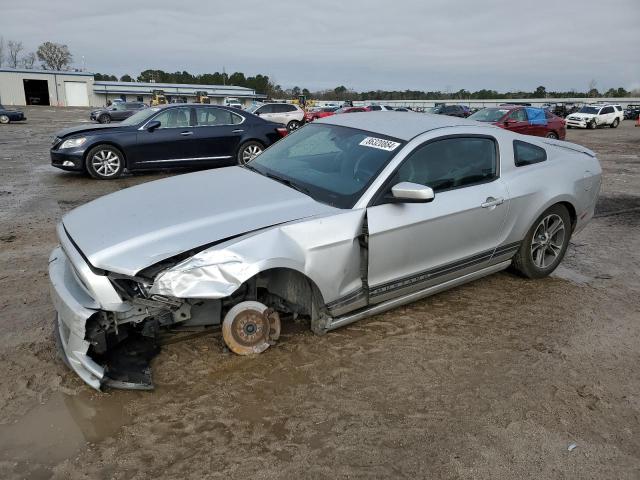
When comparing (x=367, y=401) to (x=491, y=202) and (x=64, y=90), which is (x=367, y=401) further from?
(x=64, y=90)

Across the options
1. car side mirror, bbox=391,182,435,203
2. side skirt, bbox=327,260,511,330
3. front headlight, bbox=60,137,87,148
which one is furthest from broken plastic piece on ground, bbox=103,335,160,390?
front headlight, bbox=60,137,87,148

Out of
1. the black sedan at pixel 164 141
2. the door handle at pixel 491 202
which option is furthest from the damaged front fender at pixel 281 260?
the black sedan at pixel 164 141

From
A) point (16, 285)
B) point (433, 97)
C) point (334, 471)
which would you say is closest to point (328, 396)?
point (334, 471)

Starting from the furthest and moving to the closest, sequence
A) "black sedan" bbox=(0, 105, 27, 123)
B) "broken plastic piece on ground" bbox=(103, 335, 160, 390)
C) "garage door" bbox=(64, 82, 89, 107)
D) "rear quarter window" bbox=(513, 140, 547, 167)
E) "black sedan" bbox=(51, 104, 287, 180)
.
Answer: "garage door" bbox=(64, 82, 89, 107) < "black sedan" bbox=(0, 105, 27, 123) < "black sedan" bbox=(51, 104, 287, 180) < "rear quarter window" bbox=(513, 140, 547, 167) < "broken plastic piece on ground" bbox=(103, 335, 160, 390)

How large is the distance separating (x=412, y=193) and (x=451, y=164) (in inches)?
32.9

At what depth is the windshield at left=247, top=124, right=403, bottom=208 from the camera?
141 inches

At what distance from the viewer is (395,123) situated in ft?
13.8

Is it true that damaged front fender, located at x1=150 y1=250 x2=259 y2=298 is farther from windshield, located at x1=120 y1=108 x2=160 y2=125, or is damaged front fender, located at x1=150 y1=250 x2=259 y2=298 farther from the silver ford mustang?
windshield, located at x1=120 y1=108 x2=160 y2=125

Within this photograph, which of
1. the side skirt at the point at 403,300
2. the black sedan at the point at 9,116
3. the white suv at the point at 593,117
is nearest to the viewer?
the side skirt at the point at 403,300

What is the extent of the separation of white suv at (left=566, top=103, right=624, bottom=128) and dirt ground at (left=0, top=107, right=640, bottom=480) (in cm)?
3284

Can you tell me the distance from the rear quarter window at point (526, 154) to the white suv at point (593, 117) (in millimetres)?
32657

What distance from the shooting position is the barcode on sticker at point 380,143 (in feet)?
12.3

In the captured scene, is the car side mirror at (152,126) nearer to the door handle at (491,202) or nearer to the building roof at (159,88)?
the door handle at (491,202)

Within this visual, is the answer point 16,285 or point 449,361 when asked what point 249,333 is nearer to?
point 449,361
